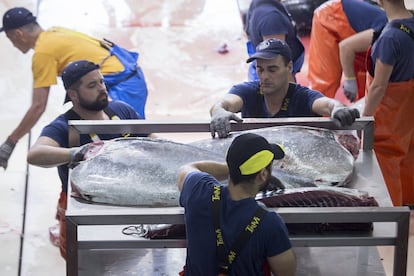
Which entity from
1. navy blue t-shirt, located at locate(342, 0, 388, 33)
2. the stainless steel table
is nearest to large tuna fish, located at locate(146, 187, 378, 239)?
the stainless steel table

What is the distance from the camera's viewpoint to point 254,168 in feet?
13.9

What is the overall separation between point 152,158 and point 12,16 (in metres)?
3.28

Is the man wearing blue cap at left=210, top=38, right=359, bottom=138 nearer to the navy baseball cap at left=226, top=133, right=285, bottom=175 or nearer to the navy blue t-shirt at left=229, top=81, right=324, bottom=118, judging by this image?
the navy blue t-shirt at left=229, top=81, right=324, bottom=118

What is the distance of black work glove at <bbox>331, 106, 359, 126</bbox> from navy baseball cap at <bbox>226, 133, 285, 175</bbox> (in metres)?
0.90

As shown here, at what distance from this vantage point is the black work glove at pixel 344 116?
5066 mm

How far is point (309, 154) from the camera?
4.84m

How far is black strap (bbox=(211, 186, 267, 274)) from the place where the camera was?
4188 mm

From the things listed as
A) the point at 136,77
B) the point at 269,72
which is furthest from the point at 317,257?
the point at 136,77

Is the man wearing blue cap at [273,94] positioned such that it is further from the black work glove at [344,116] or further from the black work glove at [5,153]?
the black work glove at [5,153]

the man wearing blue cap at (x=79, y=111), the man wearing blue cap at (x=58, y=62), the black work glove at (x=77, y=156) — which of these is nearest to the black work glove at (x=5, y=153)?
the man wearing blue cap at (x=58, y=62)

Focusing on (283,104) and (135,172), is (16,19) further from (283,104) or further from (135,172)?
(135,172)

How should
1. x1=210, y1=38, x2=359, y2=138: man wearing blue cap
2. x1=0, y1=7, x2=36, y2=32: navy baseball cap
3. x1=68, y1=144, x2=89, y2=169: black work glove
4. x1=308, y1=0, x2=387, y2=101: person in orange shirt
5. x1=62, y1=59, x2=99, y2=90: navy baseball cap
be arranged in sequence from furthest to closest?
1. x1=308, y1=0, x2=387, y2=101: person in orange shirt
2. x1=0, y1=7, x2=36, y2=32: navy baseball cap
3. x1=62, y1=59, x2=99, y2=90: navy baseball cap
4. x1=210, y1=38, x2=359, y2=138: man wearing blue cap
5. x1=68, y1=144, x2=89, y2=169: black work glove

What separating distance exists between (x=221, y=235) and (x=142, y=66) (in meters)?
6.27

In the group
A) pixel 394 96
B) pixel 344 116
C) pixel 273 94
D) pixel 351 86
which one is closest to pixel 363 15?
pixel 351 86
